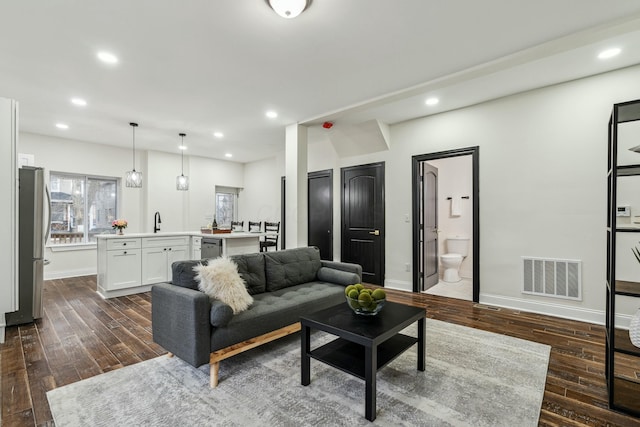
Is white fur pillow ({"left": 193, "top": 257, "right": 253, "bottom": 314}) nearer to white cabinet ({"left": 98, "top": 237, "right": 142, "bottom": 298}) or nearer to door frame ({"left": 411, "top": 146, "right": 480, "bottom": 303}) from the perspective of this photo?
white cabinet ({"left": 98, "top": 237, "right": 142, "bottom": 298})

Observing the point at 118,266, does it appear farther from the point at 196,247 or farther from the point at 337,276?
the point at 337,276

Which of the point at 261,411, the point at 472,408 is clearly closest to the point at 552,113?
the point at 472,408

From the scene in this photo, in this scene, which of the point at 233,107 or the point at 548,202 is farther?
the point at 233,107

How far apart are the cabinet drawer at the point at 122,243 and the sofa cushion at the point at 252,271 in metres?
2.59

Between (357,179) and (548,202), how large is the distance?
2884mm

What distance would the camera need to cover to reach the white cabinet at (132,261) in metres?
4.57

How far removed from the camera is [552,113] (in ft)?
12.3

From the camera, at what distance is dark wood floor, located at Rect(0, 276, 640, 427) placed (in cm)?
199

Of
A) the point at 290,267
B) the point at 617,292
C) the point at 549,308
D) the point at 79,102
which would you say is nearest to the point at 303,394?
the point at 290,267

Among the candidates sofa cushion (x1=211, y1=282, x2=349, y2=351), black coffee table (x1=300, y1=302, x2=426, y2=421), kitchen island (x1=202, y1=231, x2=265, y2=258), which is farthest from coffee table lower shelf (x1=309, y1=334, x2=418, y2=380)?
kitchen island (x1=202, y1=231, x2=265, y2=258)

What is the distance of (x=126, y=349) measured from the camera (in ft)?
9.43

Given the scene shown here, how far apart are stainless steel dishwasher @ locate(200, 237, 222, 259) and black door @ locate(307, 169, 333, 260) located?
2.09 metres

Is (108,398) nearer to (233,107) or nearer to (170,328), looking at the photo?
(170,328)

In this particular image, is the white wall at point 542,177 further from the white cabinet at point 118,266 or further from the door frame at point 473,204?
the white cabinet at point 118,266
